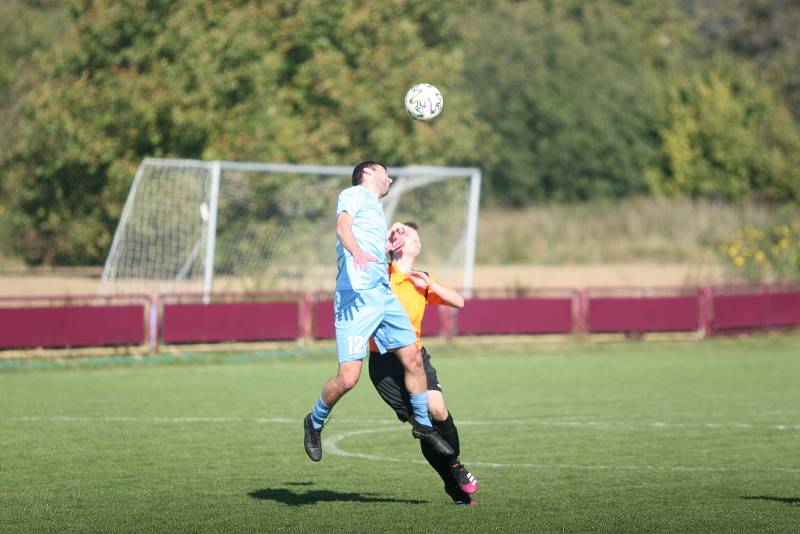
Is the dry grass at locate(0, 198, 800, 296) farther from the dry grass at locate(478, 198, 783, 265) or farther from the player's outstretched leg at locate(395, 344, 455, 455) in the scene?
the player's outstretched leg at locate(395, 344, 455, 455)

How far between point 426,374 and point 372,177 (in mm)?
1487

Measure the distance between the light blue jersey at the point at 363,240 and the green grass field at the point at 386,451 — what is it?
63.6 inches

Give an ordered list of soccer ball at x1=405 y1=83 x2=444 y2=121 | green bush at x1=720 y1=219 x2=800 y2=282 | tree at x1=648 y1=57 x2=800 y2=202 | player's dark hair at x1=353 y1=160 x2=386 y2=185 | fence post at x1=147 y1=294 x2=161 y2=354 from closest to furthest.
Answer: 1. player's dark hair at x1=353 y1=160 x2=386 y2=185
2. soccer ball at x1=405 y1=83 x2=444 y2=121
3. fence post at x1=147 y1=294 x2=161 y2=354
4. green bush at x1=720 y1=219 x2=800 y2=282
5. tree at x1=648 y1=57 x2=800 y2=202

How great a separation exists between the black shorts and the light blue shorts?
0.75 ft

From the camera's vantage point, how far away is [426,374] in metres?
9.72

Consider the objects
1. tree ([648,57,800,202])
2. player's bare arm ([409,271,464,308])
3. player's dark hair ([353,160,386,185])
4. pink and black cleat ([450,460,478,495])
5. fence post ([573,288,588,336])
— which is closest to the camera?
pink and black cleat ([450,460,478,495])

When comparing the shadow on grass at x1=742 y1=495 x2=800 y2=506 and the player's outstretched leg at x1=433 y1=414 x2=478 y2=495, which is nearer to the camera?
the player's outstretched leg at x1=433 y1=414 x2=478 y2=495

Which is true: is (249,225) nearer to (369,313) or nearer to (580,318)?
(580,318)

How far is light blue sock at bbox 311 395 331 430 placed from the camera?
9.59 meters

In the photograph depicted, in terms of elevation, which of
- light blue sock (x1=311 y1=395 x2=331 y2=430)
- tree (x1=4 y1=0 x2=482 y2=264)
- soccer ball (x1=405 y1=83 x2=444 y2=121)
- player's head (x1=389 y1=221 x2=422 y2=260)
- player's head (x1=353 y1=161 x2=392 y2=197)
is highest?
tree (x1=4 y1=0 x2=482 y2=264)

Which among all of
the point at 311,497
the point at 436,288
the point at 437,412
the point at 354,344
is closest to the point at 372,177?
the point at 436,288

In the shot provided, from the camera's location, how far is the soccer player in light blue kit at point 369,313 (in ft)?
30.7

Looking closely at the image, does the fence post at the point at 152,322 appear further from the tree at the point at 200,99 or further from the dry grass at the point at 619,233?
the dry grass at the point at 619,233

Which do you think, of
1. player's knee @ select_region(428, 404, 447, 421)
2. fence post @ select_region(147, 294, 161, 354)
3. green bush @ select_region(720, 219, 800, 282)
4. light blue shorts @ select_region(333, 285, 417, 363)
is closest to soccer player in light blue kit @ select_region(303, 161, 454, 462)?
light blue shorts @ select_region(333, 285, 417, 363)
